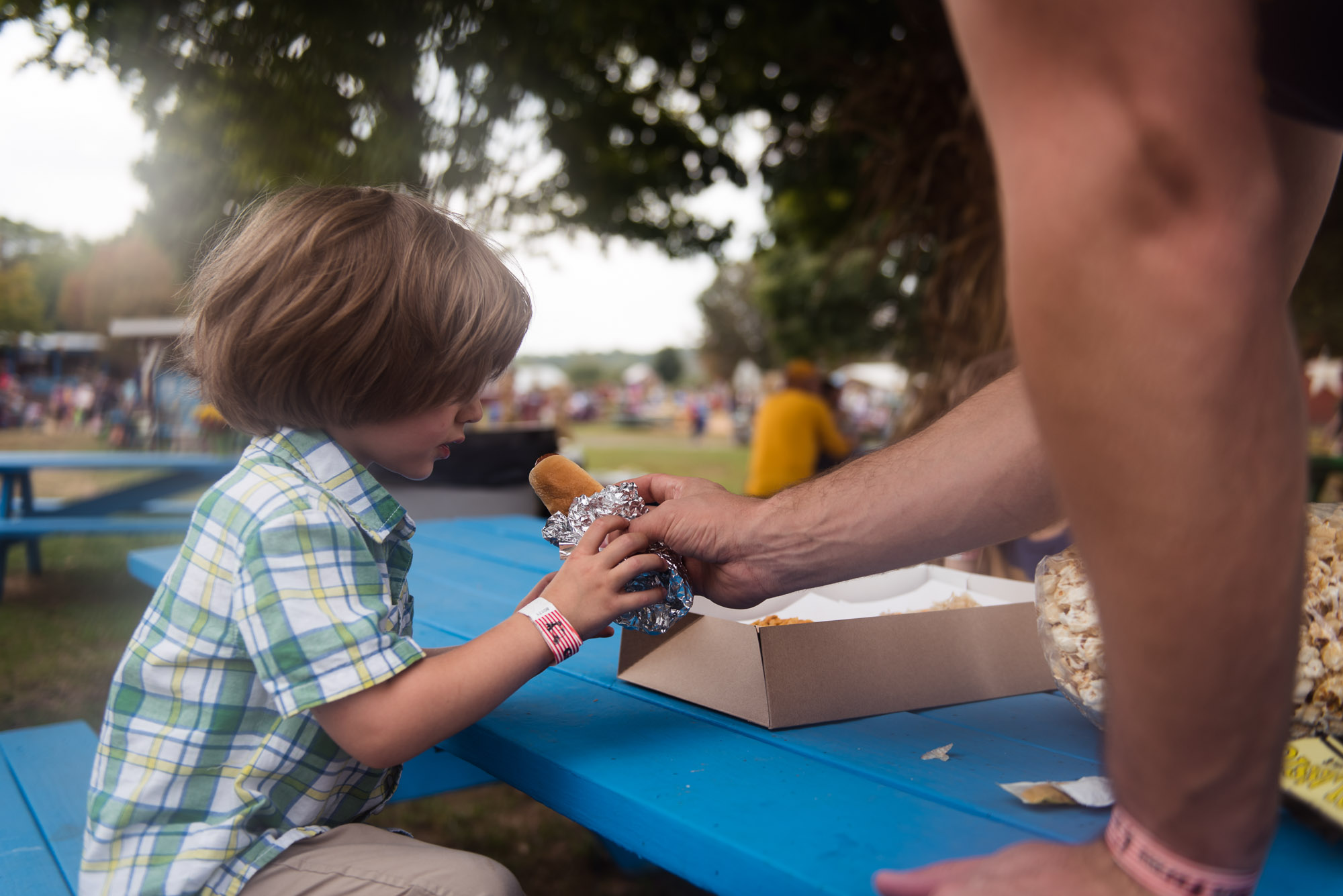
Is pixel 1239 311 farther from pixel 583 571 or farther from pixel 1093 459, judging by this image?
pixel 583 571

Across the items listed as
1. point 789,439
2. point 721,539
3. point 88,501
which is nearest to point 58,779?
point 721,539

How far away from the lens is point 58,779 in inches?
67.3

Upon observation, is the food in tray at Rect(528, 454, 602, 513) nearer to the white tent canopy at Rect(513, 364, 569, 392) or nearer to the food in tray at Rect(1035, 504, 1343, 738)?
the food in tray at Rect(1035, 504, 1343, 738)

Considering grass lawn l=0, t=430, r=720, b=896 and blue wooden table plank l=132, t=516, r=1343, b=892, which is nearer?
blue wooden table plank l=132, t=516, r=1343, b=892

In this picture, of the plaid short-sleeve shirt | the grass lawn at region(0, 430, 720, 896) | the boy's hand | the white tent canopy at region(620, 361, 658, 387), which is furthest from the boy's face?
the white tent canopy at region(620, 361, 658, 387)

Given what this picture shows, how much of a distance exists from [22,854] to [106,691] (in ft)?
9.21

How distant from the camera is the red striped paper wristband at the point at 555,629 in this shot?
1094 millimetres

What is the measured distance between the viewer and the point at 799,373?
330 inches

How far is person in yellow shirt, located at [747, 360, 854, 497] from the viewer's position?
719 centimetres

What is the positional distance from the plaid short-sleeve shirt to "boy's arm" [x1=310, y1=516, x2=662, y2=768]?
32 millimetres

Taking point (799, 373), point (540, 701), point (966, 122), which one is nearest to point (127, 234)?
point (799, 373)

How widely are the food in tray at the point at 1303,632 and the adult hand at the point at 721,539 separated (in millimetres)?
379

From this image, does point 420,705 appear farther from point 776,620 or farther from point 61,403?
point 61,403

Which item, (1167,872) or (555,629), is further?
(555,629)
